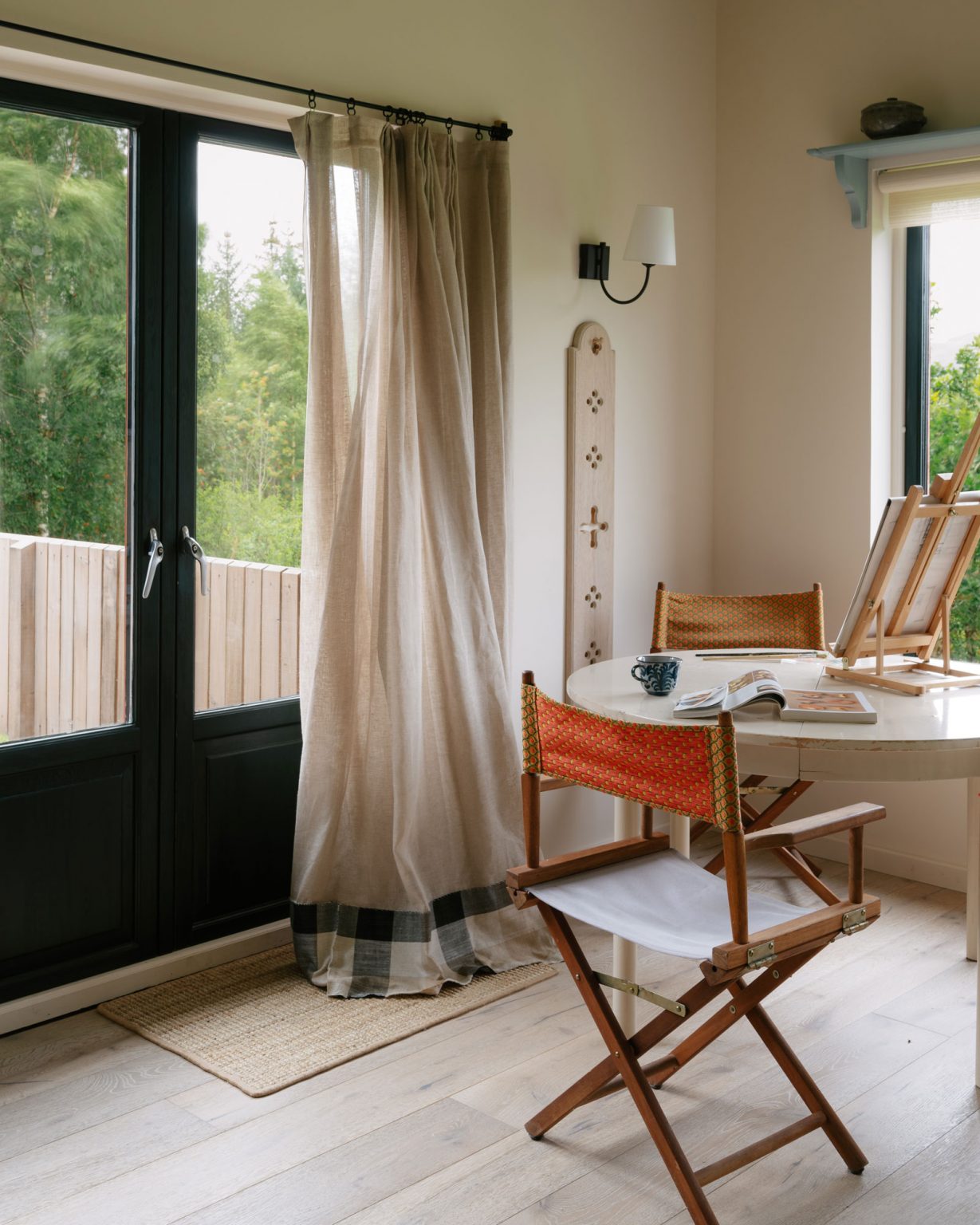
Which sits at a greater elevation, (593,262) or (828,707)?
(593,262)

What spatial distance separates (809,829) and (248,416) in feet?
6.19

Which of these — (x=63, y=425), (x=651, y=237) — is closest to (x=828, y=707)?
(x=651, y=237)

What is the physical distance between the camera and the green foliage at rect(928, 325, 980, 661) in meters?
3.98

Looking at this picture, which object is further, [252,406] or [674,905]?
[252,406]

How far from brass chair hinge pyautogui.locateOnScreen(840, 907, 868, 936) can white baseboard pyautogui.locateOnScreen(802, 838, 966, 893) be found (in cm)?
190

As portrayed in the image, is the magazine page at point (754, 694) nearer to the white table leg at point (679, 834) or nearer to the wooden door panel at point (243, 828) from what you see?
the white table leg at point (679, 834)

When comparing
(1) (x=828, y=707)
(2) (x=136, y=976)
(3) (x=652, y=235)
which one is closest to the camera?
(1) (x=828, y=707)

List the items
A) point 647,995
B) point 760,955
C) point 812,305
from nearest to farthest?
1. point 760,955
2. point 647,995
3. point 812,305

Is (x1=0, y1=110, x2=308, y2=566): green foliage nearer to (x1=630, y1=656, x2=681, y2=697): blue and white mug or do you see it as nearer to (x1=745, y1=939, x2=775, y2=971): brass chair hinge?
(x1=630, y1=656, x2=681, y2=697): blue and white mug

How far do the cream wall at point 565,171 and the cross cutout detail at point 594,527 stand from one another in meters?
0.12

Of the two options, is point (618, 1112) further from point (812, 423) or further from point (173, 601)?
point (812, 423)

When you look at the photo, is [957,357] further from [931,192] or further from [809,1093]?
[809,1093]

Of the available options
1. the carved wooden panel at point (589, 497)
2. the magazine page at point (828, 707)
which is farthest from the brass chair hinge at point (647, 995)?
the carved wooden panel at point (589, 497)

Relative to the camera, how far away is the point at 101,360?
3014 mm
